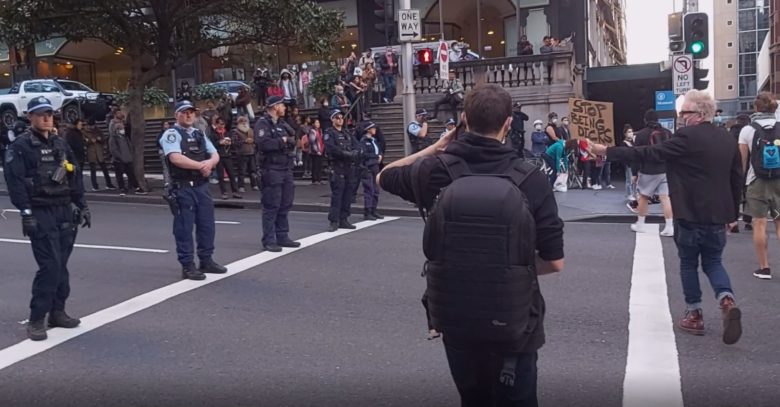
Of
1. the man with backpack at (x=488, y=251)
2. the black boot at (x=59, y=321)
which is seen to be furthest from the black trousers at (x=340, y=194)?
the man with backpack at (x=488, y=251)

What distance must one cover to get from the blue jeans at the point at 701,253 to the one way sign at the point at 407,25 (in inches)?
423

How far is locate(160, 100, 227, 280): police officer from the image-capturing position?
8.25 m

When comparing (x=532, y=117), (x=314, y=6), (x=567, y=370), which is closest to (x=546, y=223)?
(x=567, y=370)

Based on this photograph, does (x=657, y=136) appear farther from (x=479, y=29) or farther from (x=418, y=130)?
(x=479, y=29)

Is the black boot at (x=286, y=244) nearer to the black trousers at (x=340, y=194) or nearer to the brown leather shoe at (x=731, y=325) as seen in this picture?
the black trousers at (x=340, y=194)

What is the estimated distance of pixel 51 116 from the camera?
6.48 m

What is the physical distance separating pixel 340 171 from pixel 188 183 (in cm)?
405

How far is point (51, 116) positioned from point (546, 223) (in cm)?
487

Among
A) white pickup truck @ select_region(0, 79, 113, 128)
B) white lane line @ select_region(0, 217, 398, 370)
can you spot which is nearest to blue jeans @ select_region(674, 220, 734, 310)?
white lane line @ select_region(0, 217, 398, 370)

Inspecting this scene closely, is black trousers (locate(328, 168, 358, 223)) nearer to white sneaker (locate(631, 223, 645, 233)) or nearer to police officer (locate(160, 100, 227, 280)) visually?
police officer (locate(160, 100, 227, 280))

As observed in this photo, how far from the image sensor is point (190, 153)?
8.34 metres

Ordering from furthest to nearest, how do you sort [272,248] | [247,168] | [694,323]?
[247,168] < [272,248] < [694,323]

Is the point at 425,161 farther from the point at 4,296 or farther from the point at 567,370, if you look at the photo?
the point at 4,296

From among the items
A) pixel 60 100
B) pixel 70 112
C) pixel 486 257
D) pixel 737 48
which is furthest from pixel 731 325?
pixel 737 48
